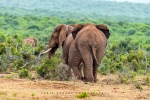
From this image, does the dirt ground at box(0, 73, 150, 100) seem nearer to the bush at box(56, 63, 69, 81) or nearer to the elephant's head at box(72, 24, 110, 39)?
the bush at box(56, 63, 69, 81)

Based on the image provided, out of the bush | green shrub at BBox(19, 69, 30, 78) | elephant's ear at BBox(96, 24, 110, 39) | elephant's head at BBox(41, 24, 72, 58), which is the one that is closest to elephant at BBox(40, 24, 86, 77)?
elephant's head at BBox(41, 24, 72, 58)

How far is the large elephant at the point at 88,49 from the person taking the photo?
11.9 m

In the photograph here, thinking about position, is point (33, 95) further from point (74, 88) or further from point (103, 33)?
point (103, 33)

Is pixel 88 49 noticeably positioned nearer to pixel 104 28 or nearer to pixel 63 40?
pixel 104 28

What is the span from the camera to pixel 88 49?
12.0 meters

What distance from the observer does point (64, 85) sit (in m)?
10.7

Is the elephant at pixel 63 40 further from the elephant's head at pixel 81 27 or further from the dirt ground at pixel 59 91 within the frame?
the dirt ground at pixel 59 91

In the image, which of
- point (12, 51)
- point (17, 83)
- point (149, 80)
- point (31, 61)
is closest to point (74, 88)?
point (17, 83)

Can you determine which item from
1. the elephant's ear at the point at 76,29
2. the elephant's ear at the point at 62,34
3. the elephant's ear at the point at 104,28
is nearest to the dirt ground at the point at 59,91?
the elephant's ear at the point at 76,29

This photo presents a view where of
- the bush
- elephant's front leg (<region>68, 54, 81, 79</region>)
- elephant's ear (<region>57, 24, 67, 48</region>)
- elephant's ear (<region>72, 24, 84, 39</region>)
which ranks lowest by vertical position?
the bush

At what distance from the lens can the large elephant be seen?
468 inches

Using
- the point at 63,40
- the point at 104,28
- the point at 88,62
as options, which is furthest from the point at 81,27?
the point at 88,62

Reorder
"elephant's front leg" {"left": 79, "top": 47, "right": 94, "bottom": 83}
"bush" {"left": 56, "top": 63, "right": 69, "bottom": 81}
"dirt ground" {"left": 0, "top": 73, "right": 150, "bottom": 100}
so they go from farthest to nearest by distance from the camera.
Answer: "bush" {"left": 56, "top": 63, "right": 69, "bottom": 81} → "elephant's front leg" {"left": 79, "top": 47, "right": 94, "bottom": 83} → "dirt ground" {"left": 0, "top": 73, "right": 150, "bottom": 100}

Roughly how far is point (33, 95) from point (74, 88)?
1.75 metres
